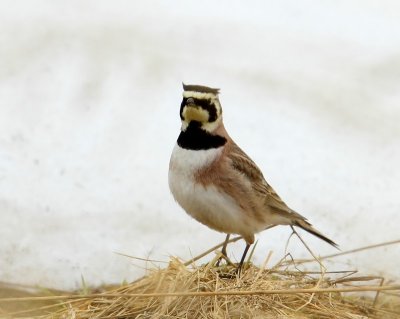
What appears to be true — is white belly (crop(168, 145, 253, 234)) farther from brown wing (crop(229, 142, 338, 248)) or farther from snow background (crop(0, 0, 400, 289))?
snow background (crop(0, 0, 400, 289))

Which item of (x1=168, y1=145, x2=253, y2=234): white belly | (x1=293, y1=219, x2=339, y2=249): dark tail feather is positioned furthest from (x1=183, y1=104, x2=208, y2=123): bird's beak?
(x1=293, y1=219, x2=339, y2=249): dark tail feather

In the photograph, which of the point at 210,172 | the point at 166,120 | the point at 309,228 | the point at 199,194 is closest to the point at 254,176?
the point at 210,172

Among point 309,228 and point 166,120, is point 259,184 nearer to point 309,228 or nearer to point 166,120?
point 309,228

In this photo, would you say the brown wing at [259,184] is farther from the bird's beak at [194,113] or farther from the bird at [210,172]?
the bird's beak at [194,113]

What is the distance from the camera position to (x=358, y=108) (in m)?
9.04

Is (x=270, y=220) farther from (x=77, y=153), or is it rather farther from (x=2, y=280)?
(x=77, y=153)

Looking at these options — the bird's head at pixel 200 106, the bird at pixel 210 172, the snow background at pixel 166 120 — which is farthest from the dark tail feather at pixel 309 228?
the bird's head at pixel 200 106

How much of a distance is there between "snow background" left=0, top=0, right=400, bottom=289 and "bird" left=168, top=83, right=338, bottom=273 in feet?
3.42

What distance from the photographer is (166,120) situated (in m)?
8.75

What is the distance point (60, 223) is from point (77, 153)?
1.11m

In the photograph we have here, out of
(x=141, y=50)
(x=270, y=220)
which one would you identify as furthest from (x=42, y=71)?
(x=270, y=220)

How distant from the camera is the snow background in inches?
283

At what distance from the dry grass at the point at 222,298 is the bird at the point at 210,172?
12.5 inches

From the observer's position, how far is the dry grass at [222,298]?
513cm
